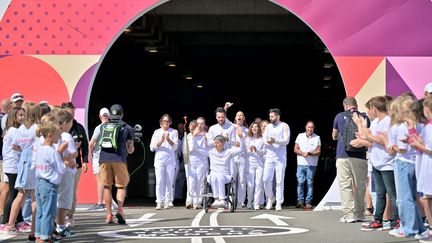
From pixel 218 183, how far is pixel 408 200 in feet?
20.8

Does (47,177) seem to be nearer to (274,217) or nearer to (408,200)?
(408,200)

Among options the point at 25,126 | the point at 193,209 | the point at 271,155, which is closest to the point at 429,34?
the point at 271,155

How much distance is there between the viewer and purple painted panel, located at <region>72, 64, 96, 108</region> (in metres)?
18.4

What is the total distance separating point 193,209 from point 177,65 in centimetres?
1618

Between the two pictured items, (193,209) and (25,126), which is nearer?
(25,126)

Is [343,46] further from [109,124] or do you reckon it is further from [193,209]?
[109,124]

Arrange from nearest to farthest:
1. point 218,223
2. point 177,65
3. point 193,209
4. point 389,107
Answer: point 389,107
point 218,223
point 193,209
point 177,65

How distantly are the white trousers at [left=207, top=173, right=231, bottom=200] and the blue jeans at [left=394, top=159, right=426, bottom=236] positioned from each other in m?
6.08

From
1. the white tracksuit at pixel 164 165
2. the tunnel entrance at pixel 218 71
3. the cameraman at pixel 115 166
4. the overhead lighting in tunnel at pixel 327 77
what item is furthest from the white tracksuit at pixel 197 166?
the overhead lighting in tunnel at pixel 327 77

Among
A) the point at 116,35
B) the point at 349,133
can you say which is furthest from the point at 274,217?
the point at 116,35

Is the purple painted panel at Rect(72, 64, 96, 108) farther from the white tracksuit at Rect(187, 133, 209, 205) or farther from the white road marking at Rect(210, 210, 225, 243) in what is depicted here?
the white road marking at Rect(210, 210, 225, 243)

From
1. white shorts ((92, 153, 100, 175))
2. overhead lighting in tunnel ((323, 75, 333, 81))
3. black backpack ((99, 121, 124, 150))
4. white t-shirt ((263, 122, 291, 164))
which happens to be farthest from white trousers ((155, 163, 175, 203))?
overhead lighting in tunnel ((323, 75, 333, 81))

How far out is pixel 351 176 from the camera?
14.3 m

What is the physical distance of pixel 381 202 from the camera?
1275 cm
